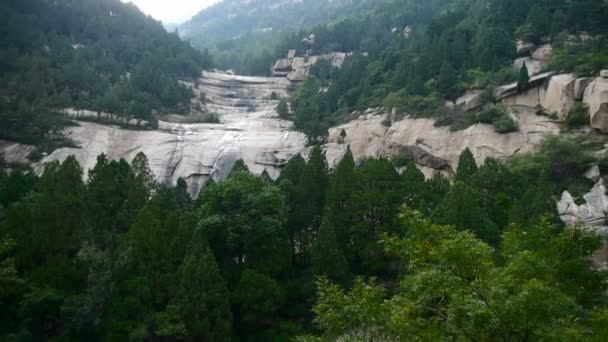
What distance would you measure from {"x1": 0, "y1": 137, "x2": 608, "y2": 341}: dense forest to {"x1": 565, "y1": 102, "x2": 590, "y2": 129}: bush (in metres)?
3.72

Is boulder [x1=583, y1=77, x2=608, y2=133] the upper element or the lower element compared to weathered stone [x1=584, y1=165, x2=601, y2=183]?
upper

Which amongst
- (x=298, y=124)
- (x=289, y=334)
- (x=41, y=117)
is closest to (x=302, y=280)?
(x=289, y=334)

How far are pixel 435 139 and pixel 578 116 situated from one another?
12.3 meters

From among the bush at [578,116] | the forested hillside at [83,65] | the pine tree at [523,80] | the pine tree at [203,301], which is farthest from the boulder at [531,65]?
the forested hillside at [83,65]

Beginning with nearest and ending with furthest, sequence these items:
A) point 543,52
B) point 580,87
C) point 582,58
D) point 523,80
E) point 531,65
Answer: point 580,87, point 582,58, point 523,80, point 531,65, point 543,52

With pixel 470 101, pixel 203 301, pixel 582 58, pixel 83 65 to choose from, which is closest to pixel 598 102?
pixel 582 58

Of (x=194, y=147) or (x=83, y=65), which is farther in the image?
(x=83, y=65)

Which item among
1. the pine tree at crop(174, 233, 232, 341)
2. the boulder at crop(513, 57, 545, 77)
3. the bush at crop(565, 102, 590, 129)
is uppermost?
the boulder at crop(513, 57, 545, 77)

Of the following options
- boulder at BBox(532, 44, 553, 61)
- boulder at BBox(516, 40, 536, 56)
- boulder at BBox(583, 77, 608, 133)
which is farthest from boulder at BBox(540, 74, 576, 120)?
boulder at BBox(516, 40, 536, 56)

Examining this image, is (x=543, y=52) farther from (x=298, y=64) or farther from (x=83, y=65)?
(x=83, y=65)

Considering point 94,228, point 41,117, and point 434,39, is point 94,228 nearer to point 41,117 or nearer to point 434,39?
point 41,117

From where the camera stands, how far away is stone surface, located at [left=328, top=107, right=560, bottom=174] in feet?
152

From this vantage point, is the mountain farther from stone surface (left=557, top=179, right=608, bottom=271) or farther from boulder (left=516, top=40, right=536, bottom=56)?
stone surface (left=557, top=179, right=608, bottom=271)

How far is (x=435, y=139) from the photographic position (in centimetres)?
5125
